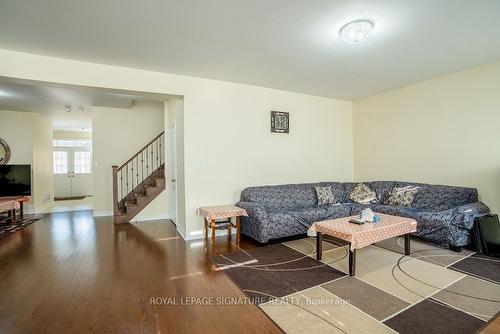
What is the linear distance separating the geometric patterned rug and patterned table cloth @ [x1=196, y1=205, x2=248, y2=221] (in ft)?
2.00

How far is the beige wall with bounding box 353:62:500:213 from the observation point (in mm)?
3793

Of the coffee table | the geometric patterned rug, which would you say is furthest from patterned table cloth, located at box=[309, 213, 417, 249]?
the geometric patterned rug

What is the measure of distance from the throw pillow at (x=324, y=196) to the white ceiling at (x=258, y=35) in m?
2.15

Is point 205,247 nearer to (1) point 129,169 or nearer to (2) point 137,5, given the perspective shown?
(2) point 137,5

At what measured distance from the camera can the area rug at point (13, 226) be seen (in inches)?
183

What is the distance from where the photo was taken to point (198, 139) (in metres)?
4.25

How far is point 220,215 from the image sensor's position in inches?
150

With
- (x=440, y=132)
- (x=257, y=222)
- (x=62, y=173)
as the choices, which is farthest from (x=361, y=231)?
(x=62, y=173)

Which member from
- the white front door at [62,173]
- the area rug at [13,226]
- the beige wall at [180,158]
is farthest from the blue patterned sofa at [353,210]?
the white front door at [62,173]

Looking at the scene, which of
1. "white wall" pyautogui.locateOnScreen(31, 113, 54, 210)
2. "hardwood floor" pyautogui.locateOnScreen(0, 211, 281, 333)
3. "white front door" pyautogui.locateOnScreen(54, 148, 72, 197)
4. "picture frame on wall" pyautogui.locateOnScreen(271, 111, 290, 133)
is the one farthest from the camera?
"white front door" pyautogui.locateOnScreen(54, 148, 72, 197)

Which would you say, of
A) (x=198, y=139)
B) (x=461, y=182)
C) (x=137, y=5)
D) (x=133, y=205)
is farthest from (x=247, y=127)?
(x=461, y=182)

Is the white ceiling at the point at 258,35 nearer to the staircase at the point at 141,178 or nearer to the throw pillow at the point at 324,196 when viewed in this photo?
the throw pillow at the point at 324,196

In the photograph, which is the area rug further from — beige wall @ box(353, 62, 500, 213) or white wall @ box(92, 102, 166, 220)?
beige wall @ box(353, 62, 500, 213)

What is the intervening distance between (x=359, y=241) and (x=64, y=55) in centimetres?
427
